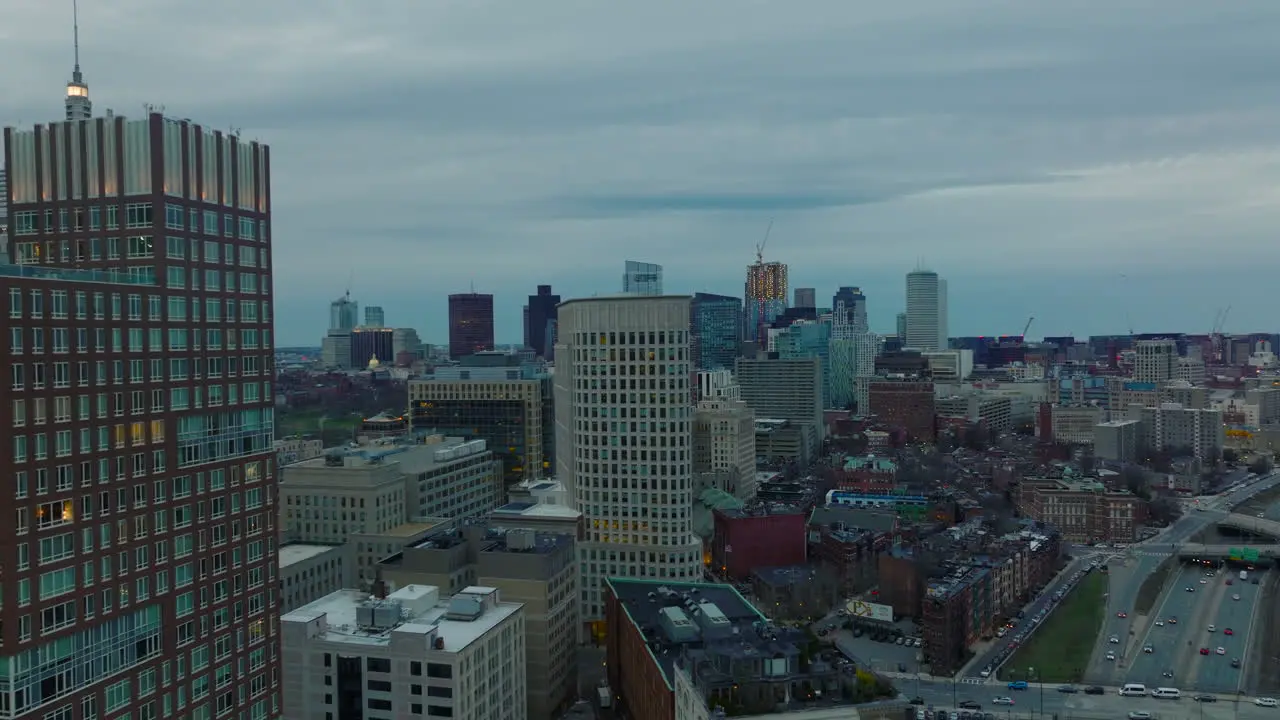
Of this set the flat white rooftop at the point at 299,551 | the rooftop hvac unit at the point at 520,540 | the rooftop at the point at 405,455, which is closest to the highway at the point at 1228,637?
the rooftop hvac unit at the point at 520,540

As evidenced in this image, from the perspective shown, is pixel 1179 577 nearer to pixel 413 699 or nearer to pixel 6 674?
pixel 413 699

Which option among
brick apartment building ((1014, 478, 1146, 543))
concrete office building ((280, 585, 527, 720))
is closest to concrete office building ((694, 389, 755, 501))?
brick apartment building ((1014, 478, 1146, 543))

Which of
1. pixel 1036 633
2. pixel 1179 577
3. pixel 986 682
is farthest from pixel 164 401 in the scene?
pixel 1179 577

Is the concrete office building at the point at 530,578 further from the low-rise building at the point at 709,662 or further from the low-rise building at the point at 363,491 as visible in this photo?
the low-rise building at the point at 363,491

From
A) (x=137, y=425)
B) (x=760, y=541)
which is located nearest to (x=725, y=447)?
(x=760, y=541)

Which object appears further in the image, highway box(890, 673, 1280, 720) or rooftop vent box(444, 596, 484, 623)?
highway box(890, 673, 1280, 720)

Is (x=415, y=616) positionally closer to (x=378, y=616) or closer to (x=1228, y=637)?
(x=378, y=616)

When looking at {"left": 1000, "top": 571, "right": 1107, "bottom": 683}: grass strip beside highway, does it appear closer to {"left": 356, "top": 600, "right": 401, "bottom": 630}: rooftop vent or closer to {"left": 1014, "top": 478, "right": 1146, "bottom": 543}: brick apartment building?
{"left": 1014, "top": 478, "right": 1146, "bottom": 543}: brick apartment building
